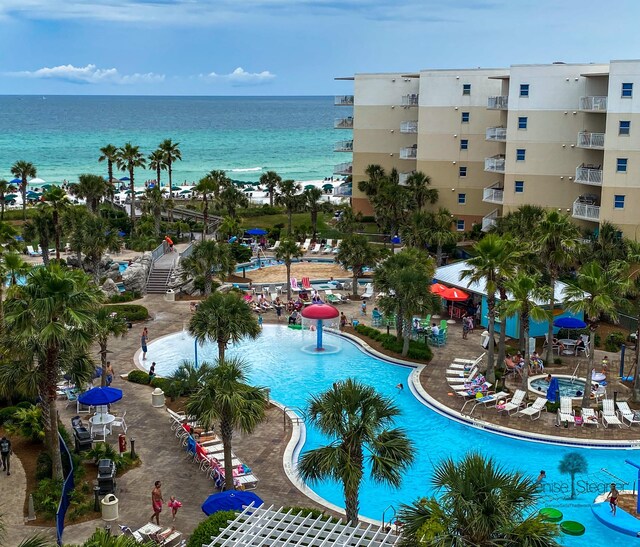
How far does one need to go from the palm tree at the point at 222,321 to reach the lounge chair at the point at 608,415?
42.1ft

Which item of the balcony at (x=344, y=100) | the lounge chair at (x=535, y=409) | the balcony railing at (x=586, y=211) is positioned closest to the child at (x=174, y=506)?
the lounge chair at (x=535, y=409)

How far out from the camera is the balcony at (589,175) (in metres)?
48.8

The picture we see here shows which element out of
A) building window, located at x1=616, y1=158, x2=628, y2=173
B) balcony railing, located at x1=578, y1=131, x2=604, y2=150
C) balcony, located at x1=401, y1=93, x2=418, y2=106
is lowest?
building window, located at x1=616, y1=158, x2=628, y2=173

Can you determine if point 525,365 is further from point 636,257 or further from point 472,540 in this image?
point 472,540

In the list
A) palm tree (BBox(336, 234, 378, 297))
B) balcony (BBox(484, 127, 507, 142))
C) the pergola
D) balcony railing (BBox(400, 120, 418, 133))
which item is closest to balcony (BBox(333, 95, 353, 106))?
balcony railing (BBox(400, 120, 418, 133))

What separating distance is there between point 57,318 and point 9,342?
85.6 inches

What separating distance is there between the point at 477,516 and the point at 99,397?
16891 mm

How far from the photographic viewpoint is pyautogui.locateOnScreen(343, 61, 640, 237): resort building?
4728cm

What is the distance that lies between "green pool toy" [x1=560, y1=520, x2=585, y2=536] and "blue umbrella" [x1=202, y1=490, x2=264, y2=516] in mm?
8389

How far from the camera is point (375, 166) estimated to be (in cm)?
6744

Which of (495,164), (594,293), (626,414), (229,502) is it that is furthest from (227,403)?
(495,164)

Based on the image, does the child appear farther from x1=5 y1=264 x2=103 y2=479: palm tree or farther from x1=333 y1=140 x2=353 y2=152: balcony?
x1=333 y1=140 x2=353 y2=152: balcony

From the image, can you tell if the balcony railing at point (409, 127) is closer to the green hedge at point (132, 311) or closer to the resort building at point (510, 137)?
the resort building at point (510, 137)

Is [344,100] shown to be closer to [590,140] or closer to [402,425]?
[590,140]
